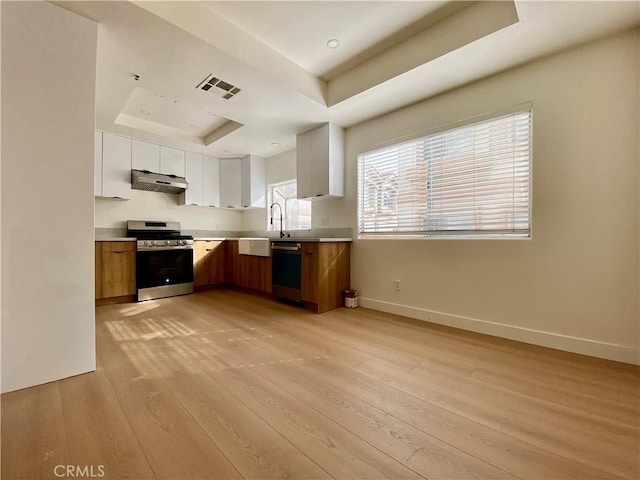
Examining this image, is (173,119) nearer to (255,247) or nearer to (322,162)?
(255,247)

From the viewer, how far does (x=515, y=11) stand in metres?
1.84

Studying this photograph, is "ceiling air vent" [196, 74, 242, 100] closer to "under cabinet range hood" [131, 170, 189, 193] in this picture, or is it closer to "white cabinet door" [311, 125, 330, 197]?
"white cabinet door" [311, 125, 330, 197]

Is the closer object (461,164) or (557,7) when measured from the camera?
(557,7)

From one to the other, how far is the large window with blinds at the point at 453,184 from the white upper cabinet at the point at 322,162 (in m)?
0.32

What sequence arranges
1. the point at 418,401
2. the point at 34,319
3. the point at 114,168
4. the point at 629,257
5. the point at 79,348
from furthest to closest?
1. the point at 114,168
2. the point at 629,257
3. the point at 79,348
4. the point at 34,319
5. the point at 418,401

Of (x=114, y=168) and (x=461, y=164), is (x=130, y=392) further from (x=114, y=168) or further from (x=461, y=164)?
(x=114, y=168)

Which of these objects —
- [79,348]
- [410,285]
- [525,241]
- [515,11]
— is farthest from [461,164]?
[79,348]

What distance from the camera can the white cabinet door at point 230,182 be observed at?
521 centimetres

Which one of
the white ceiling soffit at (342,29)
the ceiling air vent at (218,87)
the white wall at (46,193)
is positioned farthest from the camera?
the ceiling air vent at (218,87)

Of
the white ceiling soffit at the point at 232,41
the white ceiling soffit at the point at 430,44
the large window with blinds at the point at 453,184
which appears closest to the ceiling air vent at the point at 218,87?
the white ceiling soffit at the point at 232,41

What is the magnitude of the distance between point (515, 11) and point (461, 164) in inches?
48.2

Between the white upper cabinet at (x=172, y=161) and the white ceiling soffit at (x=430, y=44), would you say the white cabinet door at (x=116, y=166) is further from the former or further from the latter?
the white ceiling soffit at (x=430, y=44)

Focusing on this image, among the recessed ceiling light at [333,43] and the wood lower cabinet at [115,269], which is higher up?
the recessed ceiling light at [333,43]

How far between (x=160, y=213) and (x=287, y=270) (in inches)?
109
